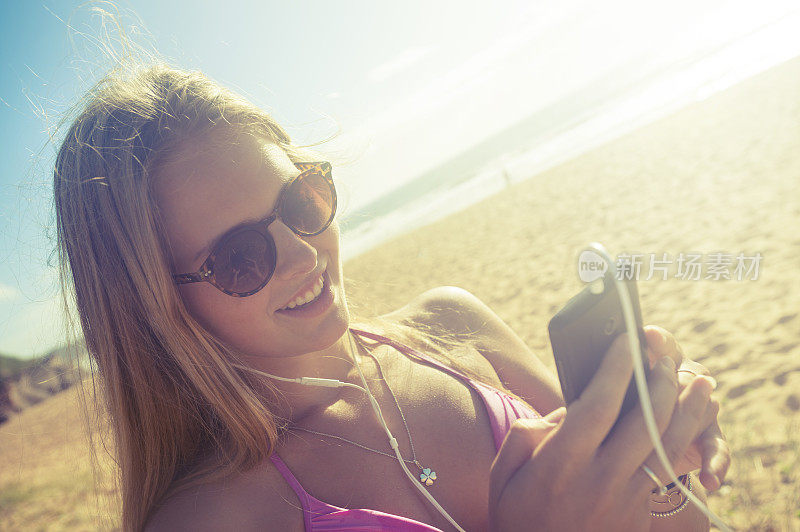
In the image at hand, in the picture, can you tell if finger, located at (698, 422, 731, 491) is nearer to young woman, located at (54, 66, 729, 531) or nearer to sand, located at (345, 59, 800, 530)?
young woman, located at (54, 66, 729, 531)

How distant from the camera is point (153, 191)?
134cm

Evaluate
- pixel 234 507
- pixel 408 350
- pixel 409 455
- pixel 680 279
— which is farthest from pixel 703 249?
pixel 234 507

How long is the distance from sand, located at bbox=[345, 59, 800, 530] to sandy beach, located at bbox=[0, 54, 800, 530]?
1 centimetres

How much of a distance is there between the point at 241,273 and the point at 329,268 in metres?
0.32

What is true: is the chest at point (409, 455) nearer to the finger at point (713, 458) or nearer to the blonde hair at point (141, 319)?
the blonde hair at point (141, 319)

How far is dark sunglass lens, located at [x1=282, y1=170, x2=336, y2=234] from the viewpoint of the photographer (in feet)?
4.83

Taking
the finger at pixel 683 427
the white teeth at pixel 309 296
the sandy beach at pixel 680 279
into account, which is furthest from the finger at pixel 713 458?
the sandy beach at pixel 680 279

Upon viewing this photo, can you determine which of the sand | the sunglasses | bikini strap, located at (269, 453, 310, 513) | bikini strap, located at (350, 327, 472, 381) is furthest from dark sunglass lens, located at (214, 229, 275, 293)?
the sand

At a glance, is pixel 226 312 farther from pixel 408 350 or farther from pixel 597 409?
pixel 597 409

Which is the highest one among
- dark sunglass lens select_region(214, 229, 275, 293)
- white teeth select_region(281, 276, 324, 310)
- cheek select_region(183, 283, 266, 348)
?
dark sunglass lens select_region(214, 229, 275, 293)

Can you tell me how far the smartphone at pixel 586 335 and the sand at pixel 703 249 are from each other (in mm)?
1478

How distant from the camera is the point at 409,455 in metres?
1.47

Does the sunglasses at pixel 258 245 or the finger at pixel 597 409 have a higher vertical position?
the sunglasses at pixel 258 245

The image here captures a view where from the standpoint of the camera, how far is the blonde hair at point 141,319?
132cm
